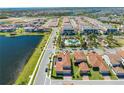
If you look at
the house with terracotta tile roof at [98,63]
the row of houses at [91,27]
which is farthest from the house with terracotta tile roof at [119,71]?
the row of houses at [91,27]

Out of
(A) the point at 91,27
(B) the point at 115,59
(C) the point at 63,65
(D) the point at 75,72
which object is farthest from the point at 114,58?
(A) the point at 91,27

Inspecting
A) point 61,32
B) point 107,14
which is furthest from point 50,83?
point 107,14

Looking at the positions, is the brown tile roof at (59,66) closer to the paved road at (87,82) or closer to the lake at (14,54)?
the paved road at (87,82)

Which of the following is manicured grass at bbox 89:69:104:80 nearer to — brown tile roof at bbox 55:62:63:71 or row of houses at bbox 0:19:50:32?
brown tile roof at bbox 55:62:63:71

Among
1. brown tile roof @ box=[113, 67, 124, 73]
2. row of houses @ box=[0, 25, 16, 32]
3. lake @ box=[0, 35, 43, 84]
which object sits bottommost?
lake @ box=[0, 35, 43, 84]

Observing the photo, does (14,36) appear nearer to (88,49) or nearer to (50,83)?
(88,49)

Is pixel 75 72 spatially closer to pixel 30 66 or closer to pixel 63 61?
pixel 63 61

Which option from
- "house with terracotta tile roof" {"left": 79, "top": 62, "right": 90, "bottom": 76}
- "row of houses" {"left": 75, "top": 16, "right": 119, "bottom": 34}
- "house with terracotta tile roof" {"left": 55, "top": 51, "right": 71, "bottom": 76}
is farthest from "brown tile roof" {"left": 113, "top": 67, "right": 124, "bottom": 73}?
"row of houses" {"left": 75, "top": 16, "right": 119, "bottom": 34}
